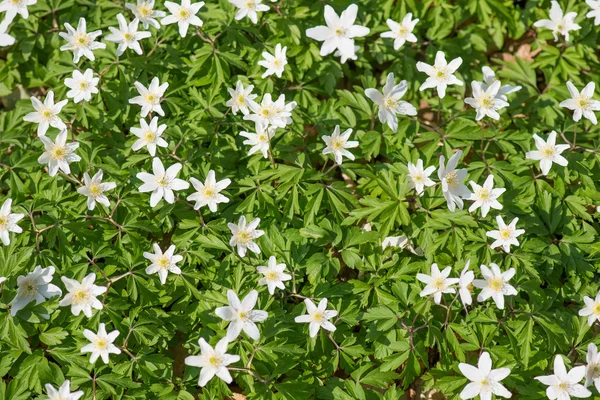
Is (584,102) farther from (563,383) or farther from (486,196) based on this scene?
(563,383)

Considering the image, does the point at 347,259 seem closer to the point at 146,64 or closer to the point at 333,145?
the point at 333,145

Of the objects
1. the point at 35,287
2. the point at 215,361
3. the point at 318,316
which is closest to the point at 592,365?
the point at 318,316

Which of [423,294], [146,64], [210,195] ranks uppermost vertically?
[146,64]

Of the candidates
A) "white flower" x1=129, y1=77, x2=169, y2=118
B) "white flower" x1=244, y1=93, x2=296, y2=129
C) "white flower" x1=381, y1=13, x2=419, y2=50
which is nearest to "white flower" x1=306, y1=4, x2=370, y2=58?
"white flower" x1=381, y1=13, x2=419, y2=50

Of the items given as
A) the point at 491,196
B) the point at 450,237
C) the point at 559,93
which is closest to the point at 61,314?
the point at 450,237

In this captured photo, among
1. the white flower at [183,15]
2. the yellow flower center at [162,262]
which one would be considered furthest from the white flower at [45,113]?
the yellow flower center at [162,262]
